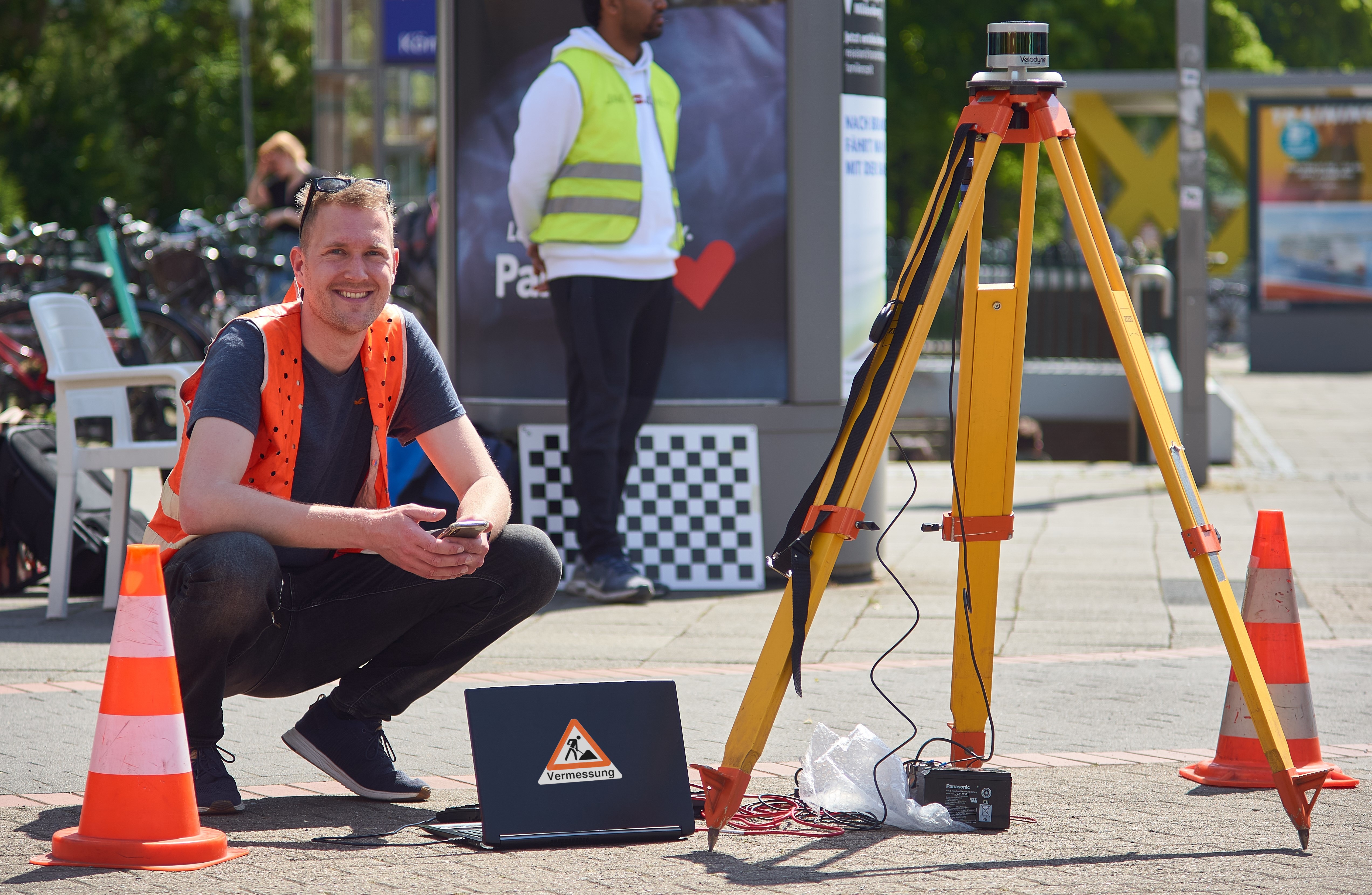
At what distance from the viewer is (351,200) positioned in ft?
12.3

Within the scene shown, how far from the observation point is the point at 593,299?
6543 mm

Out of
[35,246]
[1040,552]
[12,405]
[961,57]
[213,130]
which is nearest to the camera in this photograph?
[1040,552]

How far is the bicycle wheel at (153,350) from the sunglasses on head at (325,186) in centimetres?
700

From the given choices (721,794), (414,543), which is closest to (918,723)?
(721,794)

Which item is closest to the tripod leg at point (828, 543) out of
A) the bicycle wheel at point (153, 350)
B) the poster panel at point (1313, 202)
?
the bicycle wheel at point (153, 350)

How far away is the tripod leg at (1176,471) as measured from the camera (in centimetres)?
345

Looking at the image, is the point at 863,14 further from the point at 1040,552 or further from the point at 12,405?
the point at 12,405

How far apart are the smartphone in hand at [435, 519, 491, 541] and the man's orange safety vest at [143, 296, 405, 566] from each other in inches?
14.4

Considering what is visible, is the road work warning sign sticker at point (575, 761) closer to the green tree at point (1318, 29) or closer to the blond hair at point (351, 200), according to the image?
the blond hair at point (351, 200)

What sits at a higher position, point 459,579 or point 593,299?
point 593,299

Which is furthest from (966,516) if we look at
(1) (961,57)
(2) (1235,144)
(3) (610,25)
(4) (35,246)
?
(1) (961,57)

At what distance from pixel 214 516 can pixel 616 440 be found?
3.20m

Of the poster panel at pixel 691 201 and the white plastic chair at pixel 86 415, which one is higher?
the poster panel at pixel 691 201

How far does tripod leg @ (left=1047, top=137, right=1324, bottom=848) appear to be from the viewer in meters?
3.45
